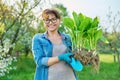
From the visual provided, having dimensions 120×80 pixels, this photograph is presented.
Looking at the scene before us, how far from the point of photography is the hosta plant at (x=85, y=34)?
10.6 feet

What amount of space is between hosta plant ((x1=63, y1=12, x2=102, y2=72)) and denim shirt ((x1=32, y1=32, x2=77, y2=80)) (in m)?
0.09

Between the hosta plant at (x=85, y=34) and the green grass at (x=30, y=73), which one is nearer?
the hosta plant at (x=85, y=34)

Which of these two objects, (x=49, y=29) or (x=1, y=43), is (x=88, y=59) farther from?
(x=1, y=43)

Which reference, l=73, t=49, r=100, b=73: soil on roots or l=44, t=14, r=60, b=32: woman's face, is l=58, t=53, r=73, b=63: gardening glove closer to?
l=73, t=49, r=100, b=73: soil on roots

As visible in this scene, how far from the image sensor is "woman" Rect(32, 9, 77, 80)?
10.4 ft

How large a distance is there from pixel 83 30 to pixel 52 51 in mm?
337

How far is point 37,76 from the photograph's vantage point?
3.27 m

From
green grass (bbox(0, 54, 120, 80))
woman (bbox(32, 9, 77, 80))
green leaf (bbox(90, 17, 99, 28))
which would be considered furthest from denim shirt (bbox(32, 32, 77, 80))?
green grass (bbox(0, 54, 120, 80))

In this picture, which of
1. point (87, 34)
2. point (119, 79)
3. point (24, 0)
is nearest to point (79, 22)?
point (87, 34)

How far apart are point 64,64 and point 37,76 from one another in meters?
0.27

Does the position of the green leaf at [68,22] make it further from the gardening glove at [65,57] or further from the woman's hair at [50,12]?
the gardening glove at [65,57]

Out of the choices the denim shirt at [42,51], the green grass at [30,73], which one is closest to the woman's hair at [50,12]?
the denim shirt at [42,51]

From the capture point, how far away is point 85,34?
3.34 meters

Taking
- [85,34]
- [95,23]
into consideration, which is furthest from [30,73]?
[95,23]
